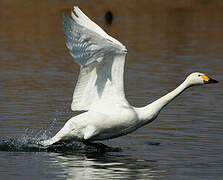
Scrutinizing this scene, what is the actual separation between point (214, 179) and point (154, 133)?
3276 millimetres

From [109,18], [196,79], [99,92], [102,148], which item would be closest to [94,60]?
[99,92]

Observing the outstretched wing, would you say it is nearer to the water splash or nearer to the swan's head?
the water splash

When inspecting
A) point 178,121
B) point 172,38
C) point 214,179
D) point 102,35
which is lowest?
point 214,179

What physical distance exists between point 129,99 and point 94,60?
511 centimetres

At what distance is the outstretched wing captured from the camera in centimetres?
1098

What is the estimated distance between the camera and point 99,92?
39.4ft

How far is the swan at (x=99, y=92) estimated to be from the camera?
11.1 meters

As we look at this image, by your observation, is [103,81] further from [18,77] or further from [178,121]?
[18,77]

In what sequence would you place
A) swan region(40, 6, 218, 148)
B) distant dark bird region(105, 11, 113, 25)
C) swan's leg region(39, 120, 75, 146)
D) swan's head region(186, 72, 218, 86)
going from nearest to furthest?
1. swan region(40, 6, 218, 148)
2. swan's leg region(39, 120, 75, 146)
3. swan's head region(186, 72, 218, 86)
4. distant dark bird region(105, 11, 113, 25)

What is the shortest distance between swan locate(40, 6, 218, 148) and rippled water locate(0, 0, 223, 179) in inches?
15.4

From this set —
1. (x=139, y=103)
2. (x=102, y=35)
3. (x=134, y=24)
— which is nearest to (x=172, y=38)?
(x=134, y=24)

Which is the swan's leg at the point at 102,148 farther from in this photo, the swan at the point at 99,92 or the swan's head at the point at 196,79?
the swan's head at the point at 196,79

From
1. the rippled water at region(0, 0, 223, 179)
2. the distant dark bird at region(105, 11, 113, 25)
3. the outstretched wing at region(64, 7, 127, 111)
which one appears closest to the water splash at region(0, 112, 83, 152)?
the rippled water at region(0, 0, 223, 179)

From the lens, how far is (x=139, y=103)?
52.1ft
